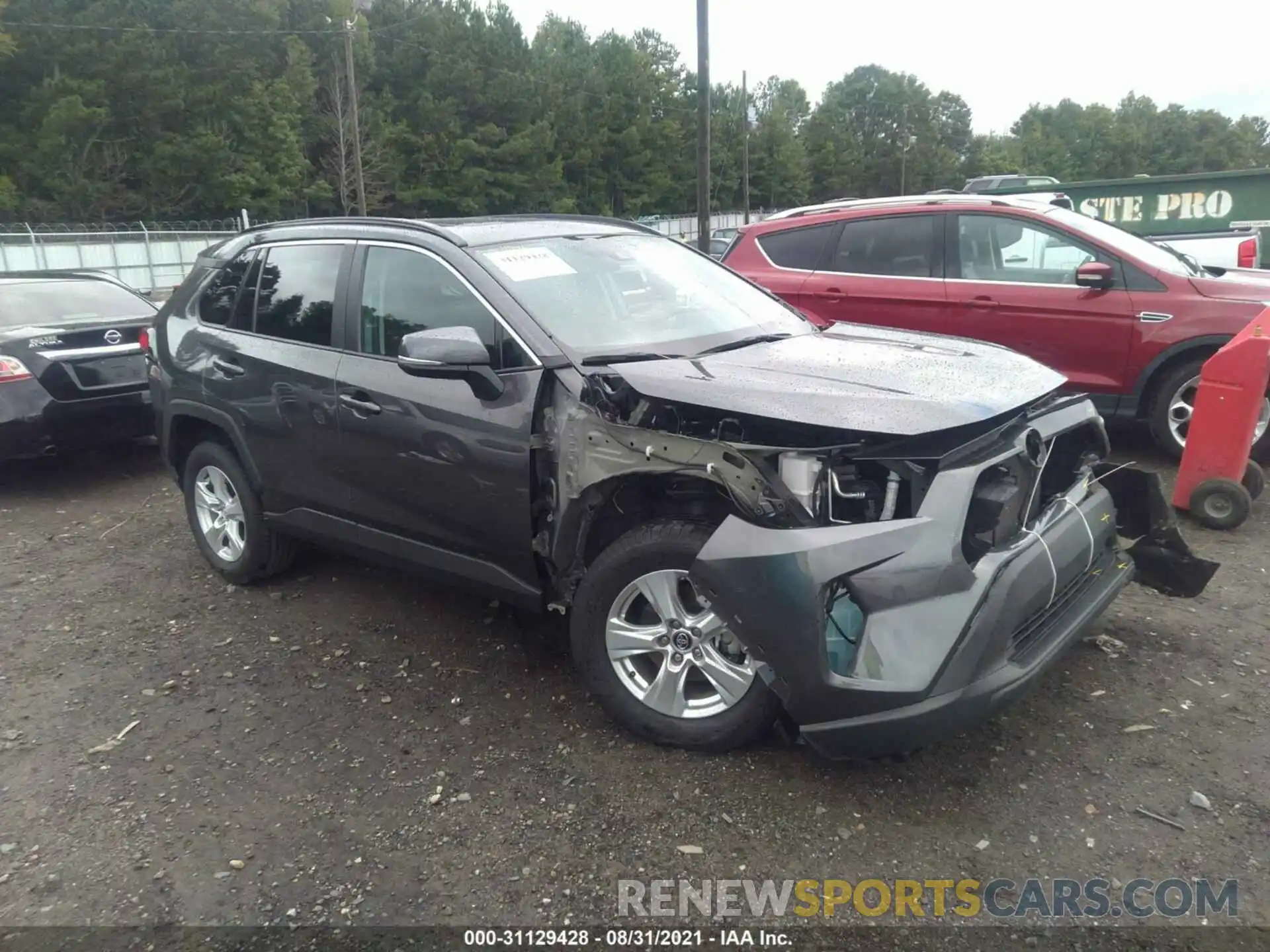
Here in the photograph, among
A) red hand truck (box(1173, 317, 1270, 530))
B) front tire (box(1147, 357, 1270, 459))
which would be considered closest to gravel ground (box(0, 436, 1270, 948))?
red hand truck (box(1173, 317, 1270, 530))

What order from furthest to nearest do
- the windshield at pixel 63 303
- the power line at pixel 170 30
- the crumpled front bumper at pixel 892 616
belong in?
the power line at pixel 170 30 < the windshield at pixel 63 303 < the crumpled front bumper at pixel 892 616

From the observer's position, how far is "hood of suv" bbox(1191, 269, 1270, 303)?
20.3 feet

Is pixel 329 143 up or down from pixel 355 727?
up

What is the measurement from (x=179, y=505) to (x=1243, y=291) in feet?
23.6

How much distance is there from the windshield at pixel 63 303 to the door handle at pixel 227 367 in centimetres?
316

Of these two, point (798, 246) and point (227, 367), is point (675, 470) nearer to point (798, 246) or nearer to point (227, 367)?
point (227, 367)

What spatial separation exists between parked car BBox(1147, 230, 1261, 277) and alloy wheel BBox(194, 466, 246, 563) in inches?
337

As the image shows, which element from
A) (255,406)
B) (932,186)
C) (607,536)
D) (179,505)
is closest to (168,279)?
(179,505)

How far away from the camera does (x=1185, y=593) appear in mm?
3887

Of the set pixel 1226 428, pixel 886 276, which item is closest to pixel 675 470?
pixel 1226 428

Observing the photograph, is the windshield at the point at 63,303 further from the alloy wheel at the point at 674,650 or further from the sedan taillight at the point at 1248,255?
the sedan taillight at the point at 1248,255

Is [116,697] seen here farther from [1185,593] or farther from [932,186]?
[932,186]

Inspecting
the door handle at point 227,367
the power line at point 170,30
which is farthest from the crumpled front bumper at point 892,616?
the power line at point 170,30

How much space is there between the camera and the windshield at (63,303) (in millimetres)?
7047
